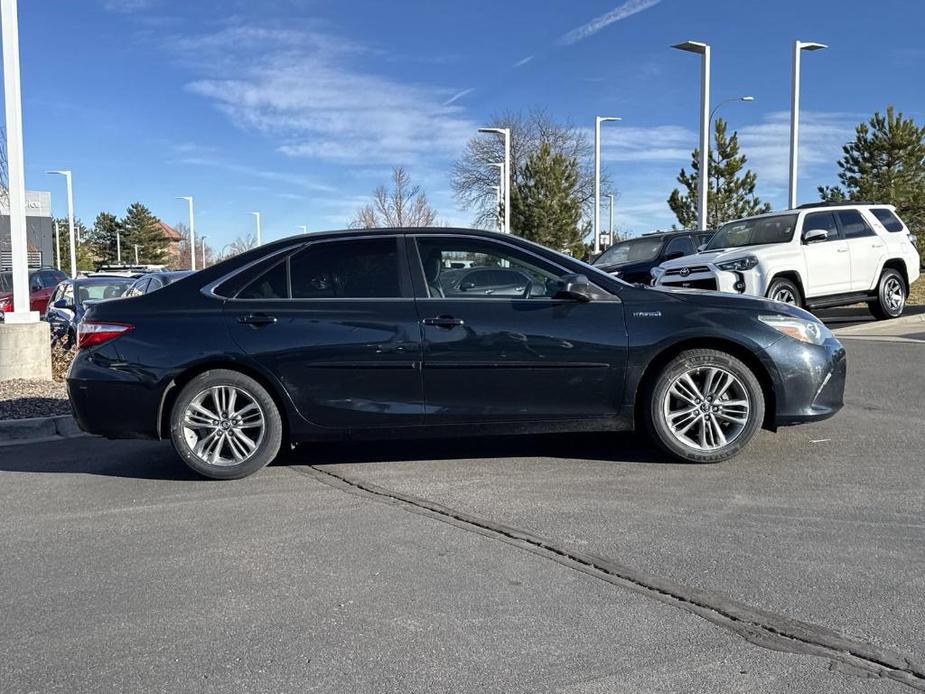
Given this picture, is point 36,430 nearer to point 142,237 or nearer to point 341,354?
point 341,354

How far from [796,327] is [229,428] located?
377cm

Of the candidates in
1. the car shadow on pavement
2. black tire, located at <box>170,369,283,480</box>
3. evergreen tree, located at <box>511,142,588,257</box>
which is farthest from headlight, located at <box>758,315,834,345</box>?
evergreen tree, located at <box>511,142,588,257</box>

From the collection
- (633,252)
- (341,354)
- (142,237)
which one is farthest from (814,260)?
(142,237)

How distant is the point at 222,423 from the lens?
5.47 meters

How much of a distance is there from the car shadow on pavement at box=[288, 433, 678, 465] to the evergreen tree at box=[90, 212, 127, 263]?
92752 mm

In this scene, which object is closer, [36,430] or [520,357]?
[520,357]

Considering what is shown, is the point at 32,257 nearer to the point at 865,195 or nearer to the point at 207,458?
the point at 865,195

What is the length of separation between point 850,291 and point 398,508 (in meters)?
11.0

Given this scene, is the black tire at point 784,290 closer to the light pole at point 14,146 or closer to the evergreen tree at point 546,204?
the light pole at point 14,146

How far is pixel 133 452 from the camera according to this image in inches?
258

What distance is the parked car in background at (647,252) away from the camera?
55.0 ft

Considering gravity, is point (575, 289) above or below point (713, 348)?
above

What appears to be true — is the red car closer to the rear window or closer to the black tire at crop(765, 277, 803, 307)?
the black tire at crop(765, 277, 803, 307)

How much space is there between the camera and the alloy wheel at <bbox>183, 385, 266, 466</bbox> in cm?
546
